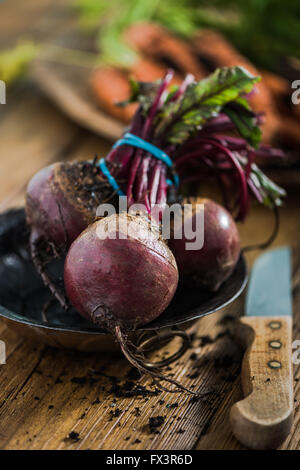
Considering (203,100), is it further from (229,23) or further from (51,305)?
(229,23)

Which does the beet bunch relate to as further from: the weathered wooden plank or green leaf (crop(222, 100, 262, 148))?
the weathered wooden plank

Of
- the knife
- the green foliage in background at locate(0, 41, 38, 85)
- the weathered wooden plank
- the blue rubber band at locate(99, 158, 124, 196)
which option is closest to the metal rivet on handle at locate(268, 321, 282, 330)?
the knife

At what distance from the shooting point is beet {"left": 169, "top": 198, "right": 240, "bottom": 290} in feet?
3.88

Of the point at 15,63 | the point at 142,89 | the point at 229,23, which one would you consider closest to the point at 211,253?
the point at 142,89

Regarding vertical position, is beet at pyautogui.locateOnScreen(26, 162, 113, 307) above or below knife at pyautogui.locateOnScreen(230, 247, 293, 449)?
above

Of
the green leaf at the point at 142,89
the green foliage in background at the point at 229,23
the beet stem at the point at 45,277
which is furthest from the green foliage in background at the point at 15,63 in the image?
the beet stem at the point at 45,277

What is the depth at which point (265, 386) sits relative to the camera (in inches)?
38.7

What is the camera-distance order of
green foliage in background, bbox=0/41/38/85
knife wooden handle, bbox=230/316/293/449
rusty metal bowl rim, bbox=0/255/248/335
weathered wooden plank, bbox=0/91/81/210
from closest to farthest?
knife wooden handle, bbox=230/316/293/449, rusty metal bowl rim, bbox=0/255/248/335, weathered wooden plank, bbox=0/91/81/210, green foliage in background, bbox=0/41/38/85

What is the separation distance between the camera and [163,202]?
3.92 feet

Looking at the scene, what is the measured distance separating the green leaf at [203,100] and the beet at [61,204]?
21 centimetres

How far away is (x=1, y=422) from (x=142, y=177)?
0.55 m

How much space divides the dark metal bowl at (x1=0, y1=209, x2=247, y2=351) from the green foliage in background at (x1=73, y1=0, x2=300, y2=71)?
1.02 meters

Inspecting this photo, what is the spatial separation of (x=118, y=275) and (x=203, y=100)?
1.52 ft
